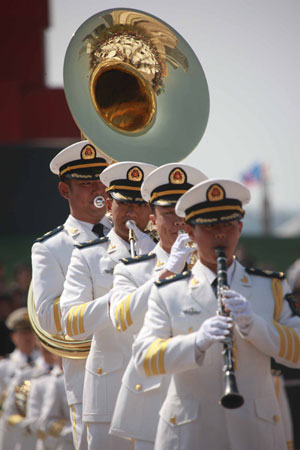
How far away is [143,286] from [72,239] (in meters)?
1.66

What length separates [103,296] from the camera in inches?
269

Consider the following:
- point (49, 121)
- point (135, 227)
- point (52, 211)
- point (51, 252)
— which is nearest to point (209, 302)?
point (135, 227)

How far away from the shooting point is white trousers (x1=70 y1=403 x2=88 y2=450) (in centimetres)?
734

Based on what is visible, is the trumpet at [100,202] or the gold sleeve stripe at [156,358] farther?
the trumpet at [100,202]

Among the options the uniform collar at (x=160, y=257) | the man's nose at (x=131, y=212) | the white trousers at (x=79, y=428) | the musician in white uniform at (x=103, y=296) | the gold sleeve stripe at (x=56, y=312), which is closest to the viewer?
the uniform collar at (x=160, y=257)

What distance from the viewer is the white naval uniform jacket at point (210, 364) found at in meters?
5.33

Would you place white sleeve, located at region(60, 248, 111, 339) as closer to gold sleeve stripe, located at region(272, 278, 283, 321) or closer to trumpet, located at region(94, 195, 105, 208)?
trumpet, located at region(94, 195, 105, 208)

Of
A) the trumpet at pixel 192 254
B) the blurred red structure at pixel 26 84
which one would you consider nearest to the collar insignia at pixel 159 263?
the trumpet at pixel 192 254

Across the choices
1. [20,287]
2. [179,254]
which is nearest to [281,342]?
[179,254]

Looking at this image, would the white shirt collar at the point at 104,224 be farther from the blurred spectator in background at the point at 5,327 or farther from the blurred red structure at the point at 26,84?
the blurred red structure at the point at 26,84

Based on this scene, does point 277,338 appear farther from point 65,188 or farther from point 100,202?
point 65,188

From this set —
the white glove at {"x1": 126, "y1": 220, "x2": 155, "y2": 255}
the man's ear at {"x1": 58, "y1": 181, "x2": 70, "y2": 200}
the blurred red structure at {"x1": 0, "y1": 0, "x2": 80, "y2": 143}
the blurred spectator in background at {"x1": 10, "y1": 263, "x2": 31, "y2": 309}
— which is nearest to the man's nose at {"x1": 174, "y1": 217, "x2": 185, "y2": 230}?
the white glove at {"x1": 126, "y1": 220, "x2": 155, "y2": 255}

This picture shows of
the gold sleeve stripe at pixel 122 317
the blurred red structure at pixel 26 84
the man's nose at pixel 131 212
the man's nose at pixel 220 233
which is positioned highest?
the blurred red structure at pixel 26 84

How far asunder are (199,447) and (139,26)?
3420mm
